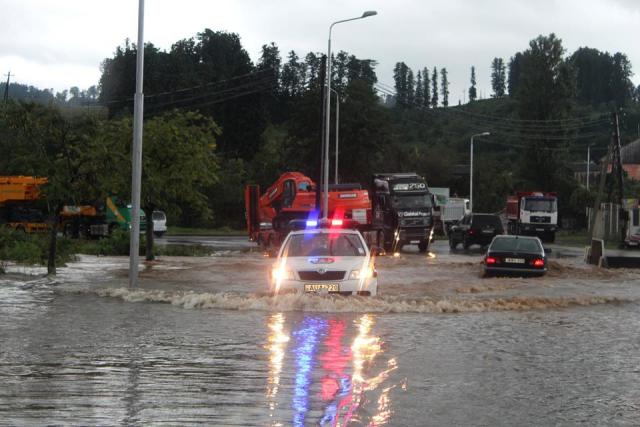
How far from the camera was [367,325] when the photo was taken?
15.4m

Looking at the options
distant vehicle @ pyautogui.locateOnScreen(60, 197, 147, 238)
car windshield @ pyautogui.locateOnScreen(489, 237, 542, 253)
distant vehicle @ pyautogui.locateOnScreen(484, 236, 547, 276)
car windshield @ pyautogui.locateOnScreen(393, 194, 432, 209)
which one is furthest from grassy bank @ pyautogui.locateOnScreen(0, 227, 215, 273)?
car windshield @ pyautogui.locateOnScreen(489, 237, 542, 253)

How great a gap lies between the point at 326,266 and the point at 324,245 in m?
1.07

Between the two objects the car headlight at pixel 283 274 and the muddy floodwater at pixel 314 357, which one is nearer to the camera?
the muddy floodwater at pixel 314 357

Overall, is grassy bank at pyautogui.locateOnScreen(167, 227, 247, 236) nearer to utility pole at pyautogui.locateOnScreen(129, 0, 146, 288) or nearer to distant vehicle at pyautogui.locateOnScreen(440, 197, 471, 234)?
distant vehicle at pyautogui.locateOnScreen(440, 197, 471, 234)

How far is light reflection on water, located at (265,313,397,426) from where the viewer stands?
8.23 metres

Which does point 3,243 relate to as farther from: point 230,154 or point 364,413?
point 230,154

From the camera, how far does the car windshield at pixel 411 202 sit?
151 feet

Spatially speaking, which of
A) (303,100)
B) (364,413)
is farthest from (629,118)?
(364,413)

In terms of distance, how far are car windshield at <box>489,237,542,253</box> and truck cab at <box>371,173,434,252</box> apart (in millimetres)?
17007

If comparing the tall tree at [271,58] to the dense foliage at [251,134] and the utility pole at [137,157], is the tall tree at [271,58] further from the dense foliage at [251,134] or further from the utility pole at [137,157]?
the utility pole at [137,157]

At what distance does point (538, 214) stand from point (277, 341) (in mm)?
49192

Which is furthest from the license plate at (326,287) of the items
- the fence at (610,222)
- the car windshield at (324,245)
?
the fence at (610,222)

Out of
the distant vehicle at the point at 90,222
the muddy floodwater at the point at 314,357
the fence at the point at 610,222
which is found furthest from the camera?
the fence at the point at 610,222

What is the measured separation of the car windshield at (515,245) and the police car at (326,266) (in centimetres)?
1025
